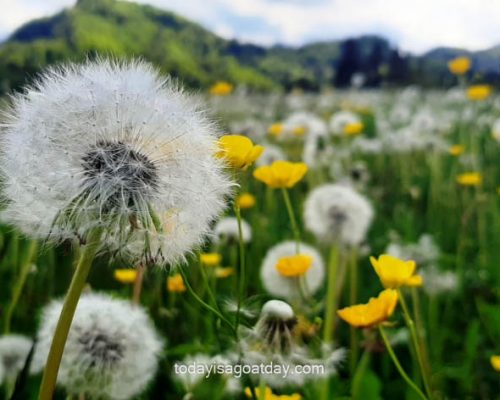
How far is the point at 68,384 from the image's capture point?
111 centimetres

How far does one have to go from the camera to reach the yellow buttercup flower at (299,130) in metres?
3.82

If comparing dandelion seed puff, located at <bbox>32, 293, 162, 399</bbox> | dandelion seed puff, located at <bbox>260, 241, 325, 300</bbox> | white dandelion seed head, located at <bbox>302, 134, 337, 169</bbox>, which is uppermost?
white dandelion seed head, located at <bbox>302, 134, 337, 169</bbox>

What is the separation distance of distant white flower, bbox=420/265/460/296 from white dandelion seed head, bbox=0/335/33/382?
4.36 feet

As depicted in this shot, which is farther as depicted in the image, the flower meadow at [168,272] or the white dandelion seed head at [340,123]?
the white dandelion seed head at [340,123]

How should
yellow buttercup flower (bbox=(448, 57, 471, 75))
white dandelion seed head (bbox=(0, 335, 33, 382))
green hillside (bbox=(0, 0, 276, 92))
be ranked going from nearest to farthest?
white dandelion seed head (bbox=(0, 335, 33, 382)) → green hillside (bbox=(0, 0, 276, 92)) → yellow buttercup flower (bbox=(448, 57, 471, 75))

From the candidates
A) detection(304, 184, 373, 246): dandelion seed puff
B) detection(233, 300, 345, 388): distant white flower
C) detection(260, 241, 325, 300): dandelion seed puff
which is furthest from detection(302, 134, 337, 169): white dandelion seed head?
detection(233, 300, 345, 388): distant white flower

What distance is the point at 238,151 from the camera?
96cm

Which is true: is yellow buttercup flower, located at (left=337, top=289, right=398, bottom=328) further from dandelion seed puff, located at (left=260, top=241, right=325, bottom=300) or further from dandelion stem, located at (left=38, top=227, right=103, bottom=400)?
dandelion seed puff, located at (left=260, top=241, right=325, bottom=300)

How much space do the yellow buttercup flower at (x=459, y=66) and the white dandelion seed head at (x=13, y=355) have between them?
2857mm

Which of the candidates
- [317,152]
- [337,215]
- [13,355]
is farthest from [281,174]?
[317,152]

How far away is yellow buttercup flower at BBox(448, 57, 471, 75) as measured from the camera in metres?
3.48

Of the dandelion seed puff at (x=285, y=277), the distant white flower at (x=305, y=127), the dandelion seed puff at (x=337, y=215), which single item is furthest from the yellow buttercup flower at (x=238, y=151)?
the distant white flower at (x=305, y=127)

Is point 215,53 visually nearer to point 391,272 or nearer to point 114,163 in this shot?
point 391,272

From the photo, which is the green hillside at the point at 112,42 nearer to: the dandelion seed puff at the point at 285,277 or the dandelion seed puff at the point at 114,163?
the dandelion seed puff at the point at 114,163
